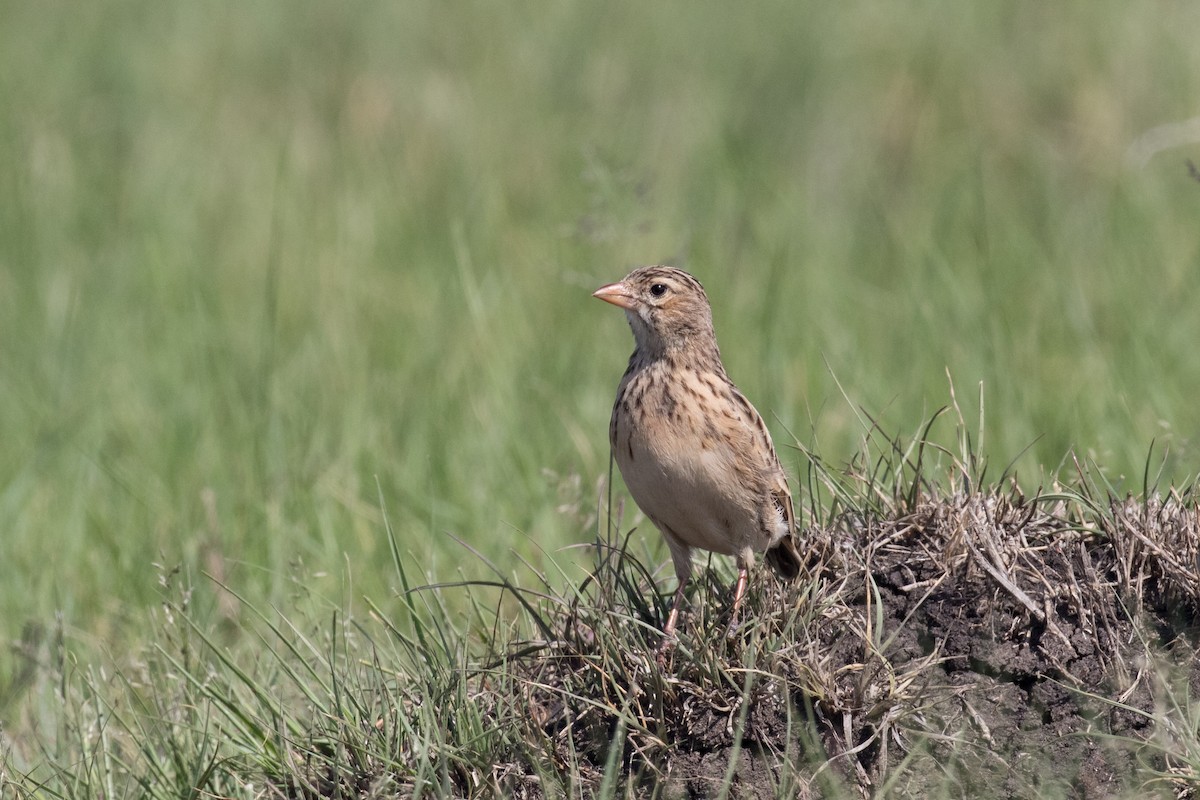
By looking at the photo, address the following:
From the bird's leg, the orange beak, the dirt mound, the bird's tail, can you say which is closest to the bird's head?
the orange beak

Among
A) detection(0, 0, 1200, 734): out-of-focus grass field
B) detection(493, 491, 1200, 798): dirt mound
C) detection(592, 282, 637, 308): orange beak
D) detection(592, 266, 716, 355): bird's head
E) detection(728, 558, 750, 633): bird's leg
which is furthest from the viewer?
detection(0, 0, 1200, 734): out-of-focus grass field

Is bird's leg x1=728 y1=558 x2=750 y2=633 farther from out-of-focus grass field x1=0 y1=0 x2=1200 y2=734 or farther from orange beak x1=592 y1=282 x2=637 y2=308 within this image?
orange beak x1=592 y1=282 x2=637 y2=308

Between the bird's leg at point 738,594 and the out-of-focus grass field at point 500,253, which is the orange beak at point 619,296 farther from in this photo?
the bird's leg at point 738,594

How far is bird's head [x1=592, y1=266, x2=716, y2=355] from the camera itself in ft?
16.0

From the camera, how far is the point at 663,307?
4.96 meters

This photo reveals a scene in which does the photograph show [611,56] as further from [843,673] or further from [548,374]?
[843,673]

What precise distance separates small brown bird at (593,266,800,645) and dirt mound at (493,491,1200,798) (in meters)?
0.32

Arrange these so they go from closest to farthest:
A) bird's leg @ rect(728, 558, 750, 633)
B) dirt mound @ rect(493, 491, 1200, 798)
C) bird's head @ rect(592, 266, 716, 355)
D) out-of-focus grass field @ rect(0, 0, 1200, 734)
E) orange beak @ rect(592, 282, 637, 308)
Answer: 1. dirt mound @ rect(493, 491, 1200, 798)
2. bird's leg @ rect(728, 558, 750, 633)
3. bird's head @ rect(592, 266, 716, 355)
4. orange beak @ rect(592, 282, 637, 308)
5. out-of-focus grass field @ rect(0, 0, 1200, 734)

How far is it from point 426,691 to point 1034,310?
4.63 metres

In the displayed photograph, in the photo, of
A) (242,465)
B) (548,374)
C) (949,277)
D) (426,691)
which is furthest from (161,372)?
(426,691)

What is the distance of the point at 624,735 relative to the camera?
153 inches

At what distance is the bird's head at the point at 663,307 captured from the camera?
4887 millimetres

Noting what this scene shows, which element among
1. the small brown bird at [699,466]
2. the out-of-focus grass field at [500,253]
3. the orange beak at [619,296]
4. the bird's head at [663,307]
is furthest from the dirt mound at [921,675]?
the orange beak at [619,296]

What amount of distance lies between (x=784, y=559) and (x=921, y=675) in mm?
803
